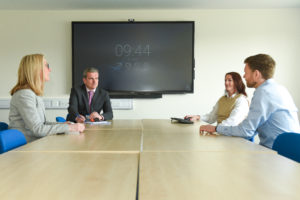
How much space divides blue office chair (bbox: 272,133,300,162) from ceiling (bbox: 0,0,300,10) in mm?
3030

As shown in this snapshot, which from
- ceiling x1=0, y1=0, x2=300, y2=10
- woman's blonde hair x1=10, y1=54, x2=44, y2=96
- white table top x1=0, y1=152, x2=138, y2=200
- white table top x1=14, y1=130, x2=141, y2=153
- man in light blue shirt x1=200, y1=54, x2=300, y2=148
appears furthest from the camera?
ceiling x1=0, y1=0, x2=300, y2=10

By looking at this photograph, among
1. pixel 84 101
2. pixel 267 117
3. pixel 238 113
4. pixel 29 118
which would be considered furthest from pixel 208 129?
pixel 84 101

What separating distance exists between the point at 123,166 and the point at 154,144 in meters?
0.55

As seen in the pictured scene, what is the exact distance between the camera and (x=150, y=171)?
41.4 inches

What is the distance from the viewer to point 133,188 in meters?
0.86

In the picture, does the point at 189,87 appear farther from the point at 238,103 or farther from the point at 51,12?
the point at 51,12

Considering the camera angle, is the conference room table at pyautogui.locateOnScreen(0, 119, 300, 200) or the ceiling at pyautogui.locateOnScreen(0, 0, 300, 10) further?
the ceiling at pyautogui.locateOnScreen(0, 0, 300, 10)

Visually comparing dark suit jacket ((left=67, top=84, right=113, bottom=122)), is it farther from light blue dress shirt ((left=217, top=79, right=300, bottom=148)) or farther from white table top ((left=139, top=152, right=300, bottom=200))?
white table top ((left=139, top=152, right=300, bottom=200))

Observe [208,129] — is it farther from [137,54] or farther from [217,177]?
[137,54]

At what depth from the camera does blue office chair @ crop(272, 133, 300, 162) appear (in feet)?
5.28

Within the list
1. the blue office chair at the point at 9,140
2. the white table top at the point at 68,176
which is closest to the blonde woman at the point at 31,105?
the blue office chair at the point at 9,140

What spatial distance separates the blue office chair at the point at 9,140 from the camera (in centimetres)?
164

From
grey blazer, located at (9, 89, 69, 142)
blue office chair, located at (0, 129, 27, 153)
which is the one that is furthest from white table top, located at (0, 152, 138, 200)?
grey blazer, located at (9, 89, 69, 142)

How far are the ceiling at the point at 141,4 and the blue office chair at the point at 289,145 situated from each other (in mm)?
3030
